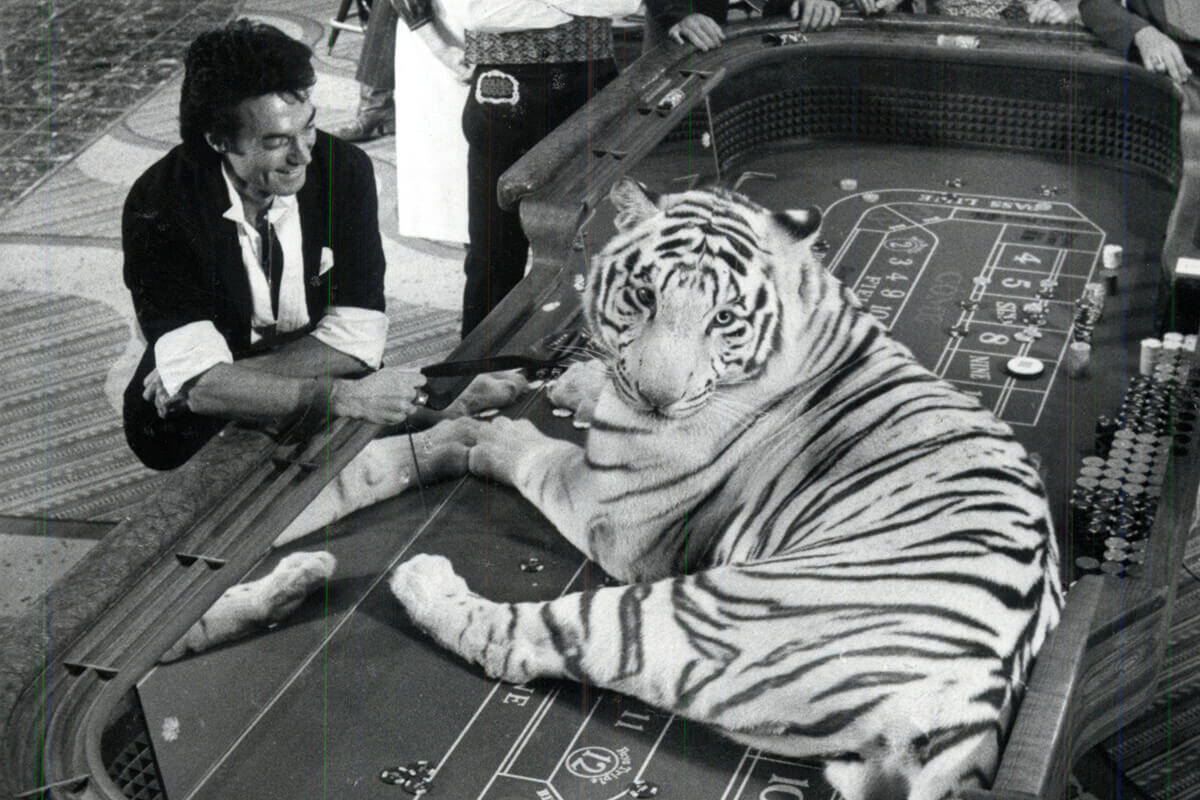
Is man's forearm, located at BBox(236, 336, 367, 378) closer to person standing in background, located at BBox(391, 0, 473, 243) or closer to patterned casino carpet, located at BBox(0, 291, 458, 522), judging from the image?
patterned casino carpet, located at BBox(0, 291, 458, 522)

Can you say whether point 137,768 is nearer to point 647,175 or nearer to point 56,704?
point 56,704

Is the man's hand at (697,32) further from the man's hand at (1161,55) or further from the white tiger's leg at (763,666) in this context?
the white tiger's leg at (763,666)

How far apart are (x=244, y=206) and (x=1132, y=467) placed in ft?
7.05

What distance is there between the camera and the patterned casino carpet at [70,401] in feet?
17.7

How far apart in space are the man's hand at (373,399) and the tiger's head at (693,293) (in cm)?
46

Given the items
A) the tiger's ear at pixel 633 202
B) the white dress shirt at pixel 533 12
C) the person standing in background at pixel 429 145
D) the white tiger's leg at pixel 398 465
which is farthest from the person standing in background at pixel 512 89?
the tiger's ear at pixel 633 202

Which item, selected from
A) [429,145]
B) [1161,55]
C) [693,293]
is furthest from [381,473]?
[429,145]

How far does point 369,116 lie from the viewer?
805 cm

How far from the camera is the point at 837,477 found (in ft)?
10.2

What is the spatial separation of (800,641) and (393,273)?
14.8 ft

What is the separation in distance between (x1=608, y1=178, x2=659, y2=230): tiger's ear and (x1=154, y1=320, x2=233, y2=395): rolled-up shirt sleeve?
97 cm

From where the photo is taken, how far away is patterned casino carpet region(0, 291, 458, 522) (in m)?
5.39

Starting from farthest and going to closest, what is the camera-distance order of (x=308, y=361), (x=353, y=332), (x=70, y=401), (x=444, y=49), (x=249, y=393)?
(x=70, y=401)
(x=444, y=49)
(x=353, y=332)
(x=308, y=361)
(x=249, y=393)

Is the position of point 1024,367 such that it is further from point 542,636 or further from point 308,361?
point 308,361
